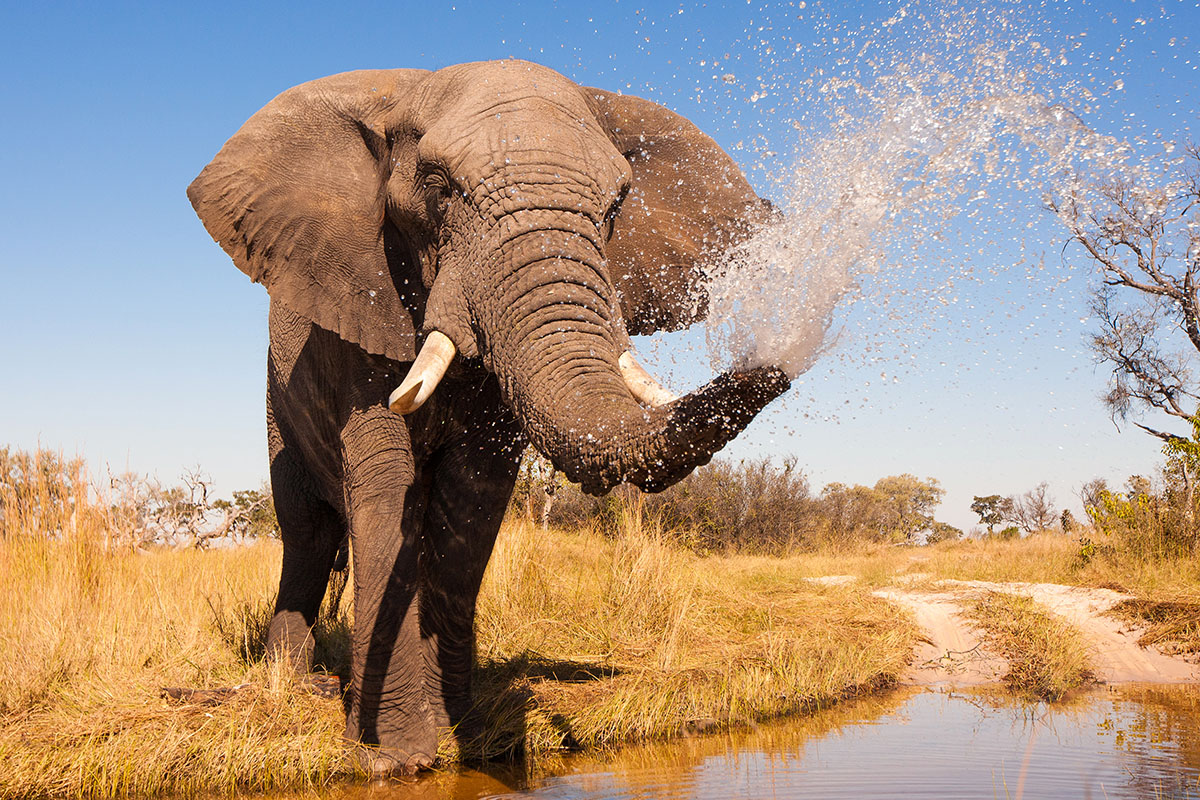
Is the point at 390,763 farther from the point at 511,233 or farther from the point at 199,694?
the point at 511,233

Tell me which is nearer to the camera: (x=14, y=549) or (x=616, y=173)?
(x=616, y=173)

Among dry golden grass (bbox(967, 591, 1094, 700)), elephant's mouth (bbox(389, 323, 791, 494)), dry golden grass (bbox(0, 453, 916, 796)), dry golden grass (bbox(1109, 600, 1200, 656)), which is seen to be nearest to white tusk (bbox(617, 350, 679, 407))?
elephant's mouth (bbox(389, 323, 791, 494))

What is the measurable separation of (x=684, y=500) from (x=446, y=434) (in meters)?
12.5

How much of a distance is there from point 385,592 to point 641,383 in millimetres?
2005

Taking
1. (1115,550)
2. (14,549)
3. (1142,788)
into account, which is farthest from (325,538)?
(1115,550)

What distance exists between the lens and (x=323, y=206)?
14.7 ft

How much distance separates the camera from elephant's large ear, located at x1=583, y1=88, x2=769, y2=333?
16.0 ft

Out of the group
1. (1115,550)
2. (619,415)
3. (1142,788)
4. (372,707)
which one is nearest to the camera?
(619,415)

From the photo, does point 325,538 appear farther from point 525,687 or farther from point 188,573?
point 188,573

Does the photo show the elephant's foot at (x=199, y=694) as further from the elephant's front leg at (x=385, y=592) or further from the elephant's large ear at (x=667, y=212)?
the elephant's large ear at (x=667, y=212)

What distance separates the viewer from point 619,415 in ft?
9.80

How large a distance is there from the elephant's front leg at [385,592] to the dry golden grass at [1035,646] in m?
4.33

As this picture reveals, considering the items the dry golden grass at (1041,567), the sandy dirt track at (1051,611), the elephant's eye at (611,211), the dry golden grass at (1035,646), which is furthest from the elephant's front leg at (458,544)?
the dry golden grass at (1041,567)

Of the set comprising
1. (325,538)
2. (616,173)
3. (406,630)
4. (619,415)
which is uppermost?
(616,173)
